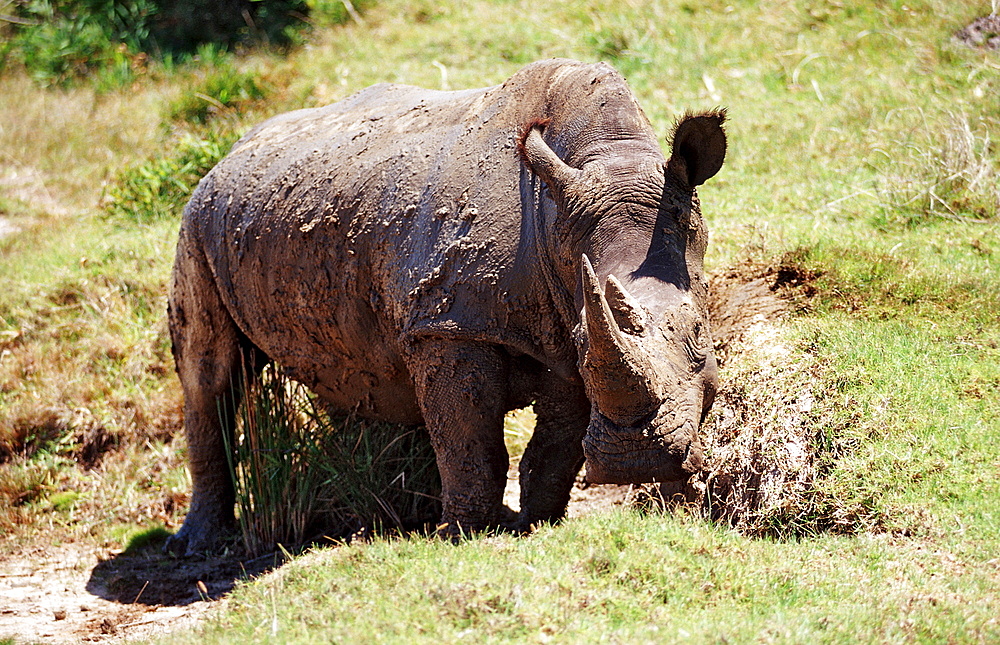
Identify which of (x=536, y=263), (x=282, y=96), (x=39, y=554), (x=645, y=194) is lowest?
(x=39, y=554)

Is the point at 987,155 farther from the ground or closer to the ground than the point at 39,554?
farther from the ground

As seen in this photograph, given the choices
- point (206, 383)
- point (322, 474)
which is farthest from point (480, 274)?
point (206, 383)

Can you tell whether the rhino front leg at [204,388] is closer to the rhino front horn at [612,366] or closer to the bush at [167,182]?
the rhino front horn at [612,366]

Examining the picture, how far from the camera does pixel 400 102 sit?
20.1ft

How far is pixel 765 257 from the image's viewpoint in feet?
21.7

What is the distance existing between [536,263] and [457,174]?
688 mm

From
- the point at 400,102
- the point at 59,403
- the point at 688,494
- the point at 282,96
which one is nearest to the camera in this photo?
the point at 688,494

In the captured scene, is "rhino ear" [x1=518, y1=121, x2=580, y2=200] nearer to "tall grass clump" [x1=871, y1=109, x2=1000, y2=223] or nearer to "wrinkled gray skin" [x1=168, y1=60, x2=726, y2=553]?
"wrinkled gray skin" [x1=168, y1=60, x2=726, y2=553]

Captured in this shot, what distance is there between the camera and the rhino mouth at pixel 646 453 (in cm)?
381

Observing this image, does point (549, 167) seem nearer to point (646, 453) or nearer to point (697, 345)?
point (697, 345)

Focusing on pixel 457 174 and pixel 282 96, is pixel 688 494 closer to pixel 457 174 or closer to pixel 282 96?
pixel 457 174

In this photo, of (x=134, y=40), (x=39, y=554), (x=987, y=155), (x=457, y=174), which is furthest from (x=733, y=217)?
(x=134, y=40)

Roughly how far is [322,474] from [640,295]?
2899 mm

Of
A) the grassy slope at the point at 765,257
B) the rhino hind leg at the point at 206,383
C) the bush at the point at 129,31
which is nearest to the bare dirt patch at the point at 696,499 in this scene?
the grassy slope at the point at 765,257
